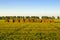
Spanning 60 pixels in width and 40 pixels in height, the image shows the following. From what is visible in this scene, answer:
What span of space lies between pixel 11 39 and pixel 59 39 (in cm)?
551

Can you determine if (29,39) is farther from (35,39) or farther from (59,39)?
(59,39)

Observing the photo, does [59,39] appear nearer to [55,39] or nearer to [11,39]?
[55,39]

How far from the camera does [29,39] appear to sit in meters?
15.9

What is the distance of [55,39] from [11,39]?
5.06m

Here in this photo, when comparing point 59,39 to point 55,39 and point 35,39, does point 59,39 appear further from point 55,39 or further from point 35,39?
point 35,39

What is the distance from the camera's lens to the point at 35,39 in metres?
16.1

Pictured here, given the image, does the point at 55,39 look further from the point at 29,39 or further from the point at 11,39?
the point at 11,39

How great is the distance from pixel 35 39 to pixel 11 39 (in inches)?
108

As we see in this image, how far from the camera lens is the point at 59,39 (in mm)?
16109

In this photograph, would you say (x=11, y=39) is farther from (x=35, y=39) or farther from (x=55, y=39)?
(x=55, y=39)

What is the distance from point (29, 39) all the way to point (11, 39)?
6.71ft

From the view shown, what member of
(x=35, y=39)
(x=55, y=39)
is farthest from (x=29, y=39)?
(x=55, y=39)

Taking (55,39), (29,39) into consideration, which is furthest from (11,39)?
(55,39)

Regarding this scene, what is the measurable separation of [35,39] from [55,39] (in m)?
2.32
